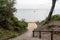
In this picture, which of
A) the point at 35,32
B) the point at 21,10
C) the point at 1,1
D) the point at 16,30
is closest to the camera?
the point at 35,32

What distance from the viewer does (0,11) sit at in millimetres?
18078

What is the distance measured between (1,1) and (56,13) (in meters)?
11.2

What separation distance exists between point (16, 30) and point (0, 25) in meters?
1.84

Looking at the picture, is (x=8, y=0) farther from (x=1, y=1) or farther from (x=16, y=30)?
(x=16, y=30)

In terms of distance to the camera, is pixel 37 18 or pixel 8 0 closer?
pixel 8 0

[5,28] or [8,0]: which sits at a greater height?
[8,0]

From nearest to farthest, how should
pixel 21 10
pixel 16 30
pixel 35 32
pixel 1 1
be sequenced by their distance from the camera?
pixel 35 32 → pixel 1 1 → pixel 16 30 → pixel 21 10

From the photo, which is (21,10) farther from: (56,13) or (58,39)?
(58,39)

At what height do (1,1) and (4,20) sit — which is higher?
(1,1)

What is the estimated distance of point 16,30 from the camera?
1917 centimetres

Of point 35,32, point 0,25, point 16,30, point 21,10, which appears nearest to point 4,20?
point 0,25

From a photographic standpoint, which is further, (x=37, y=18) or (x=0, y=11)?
(x=37, y=18)

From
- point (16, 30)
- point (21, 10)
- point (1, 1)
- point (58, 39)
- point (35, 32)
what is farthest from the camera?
point (21, 10)

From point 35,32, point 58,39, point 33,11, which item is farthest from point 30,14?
point 58,39
